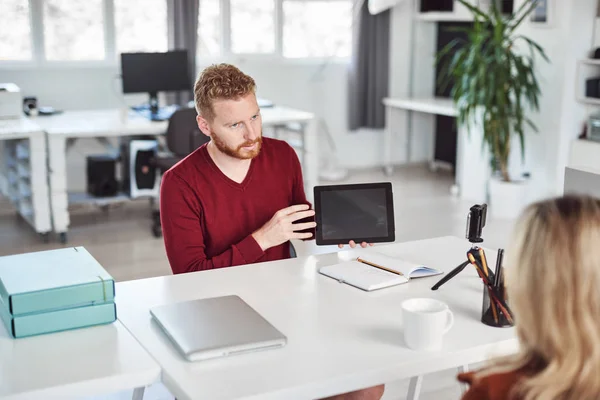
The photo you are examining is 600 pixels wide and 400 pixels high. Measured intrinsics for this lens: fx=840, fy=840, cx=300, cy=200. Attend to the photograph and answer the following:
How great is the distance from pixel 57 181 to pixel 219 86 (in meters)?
2.75

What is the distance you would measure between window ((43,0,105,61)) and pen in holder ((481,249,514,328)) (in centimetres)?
479

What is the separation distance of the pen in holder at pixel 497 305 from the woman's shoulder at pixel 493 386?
0.57 m

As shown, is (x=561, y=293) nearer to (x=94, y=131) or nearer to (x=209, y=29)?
(x=94, y=131)

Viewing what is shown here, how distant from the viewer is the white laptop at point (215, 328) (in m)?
1.65

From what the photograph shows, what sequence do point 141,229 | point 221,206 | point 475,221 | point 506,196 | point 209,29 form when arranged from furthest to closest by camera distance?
point 209,29 < point 506,196 < point 141,229 < point 221,206 < point 475,221

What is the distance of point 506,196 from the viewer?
548 centimetres

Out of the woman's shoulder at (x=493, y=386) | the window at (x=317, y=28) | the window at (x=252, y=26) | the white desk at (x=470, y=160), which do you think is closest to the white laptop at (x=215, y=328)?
the woman's shoulder at (x=493, y=386)

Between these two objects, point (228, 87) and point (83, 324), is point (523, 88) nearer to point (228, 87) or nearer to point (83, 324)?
point (228, 87)

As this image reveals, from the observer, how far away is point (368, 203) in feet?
7.49

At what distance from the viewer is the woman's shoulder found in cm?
125

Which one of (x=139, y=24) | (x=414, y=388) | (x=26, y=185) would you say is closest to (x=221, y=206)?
(x=414, y=388)

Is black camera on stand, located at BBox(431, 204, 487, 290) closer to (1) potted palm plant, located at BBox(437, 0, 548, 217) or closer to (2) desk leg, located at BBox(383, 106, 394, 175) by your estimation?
(1) potted palm plant, located at BBox(437, 0, 548, 217)

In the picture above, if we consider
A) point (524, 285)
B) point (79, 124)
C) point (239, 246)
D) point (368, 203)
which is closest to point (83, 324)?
point (239, 246)

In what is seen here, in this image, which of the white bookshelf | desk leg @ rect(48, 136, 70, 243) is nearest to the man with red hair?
desk leg @ rect(48, 136, 70, 243)
